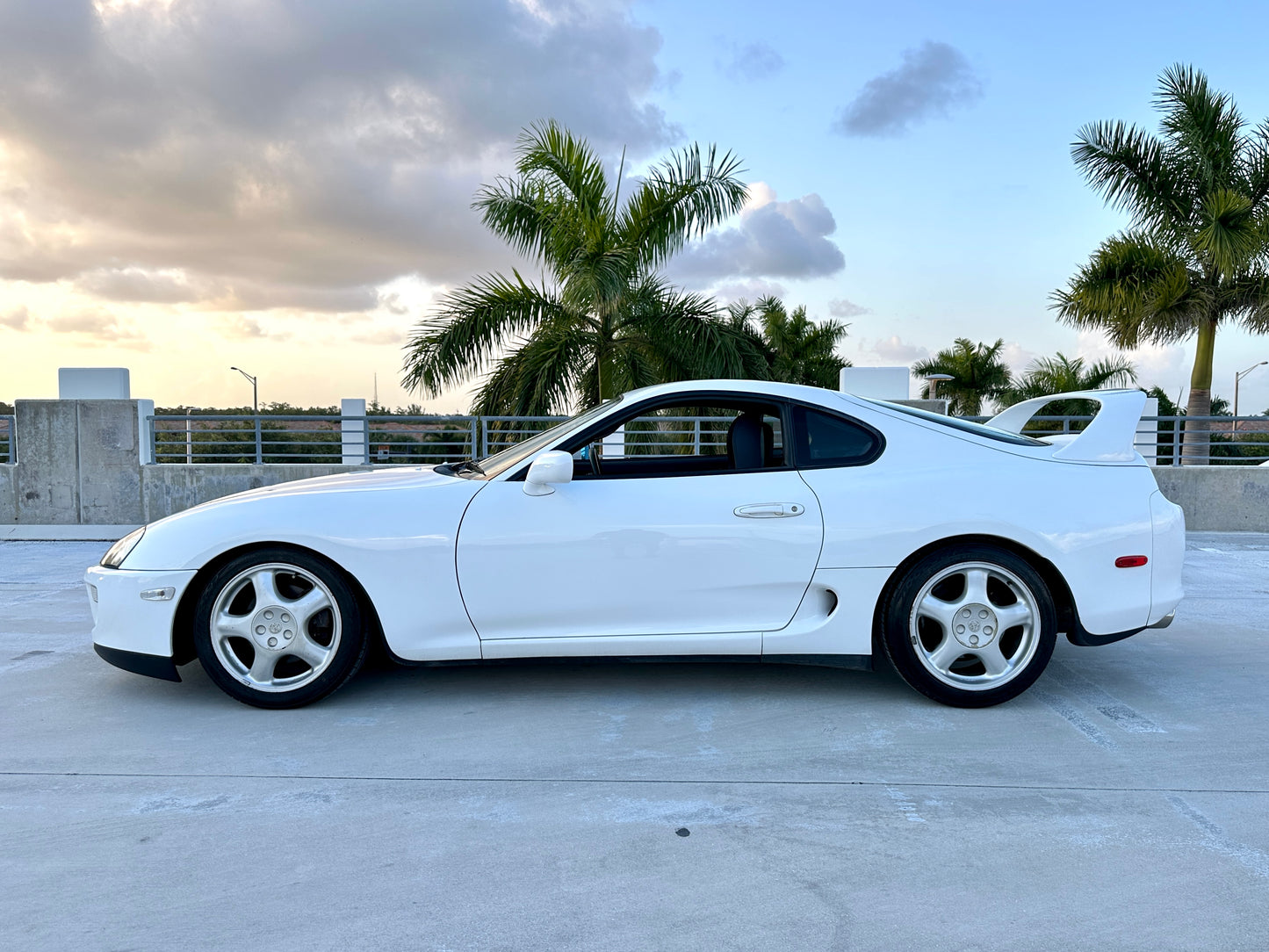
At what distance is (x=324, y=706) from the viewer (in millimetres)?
4027

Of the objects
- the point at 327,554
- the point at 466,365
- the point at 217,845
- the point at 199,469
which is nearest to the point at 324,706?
the point at 327,554

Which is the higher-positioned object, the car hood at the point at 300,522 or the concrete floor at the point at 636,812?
the car hood at the point at 300,522

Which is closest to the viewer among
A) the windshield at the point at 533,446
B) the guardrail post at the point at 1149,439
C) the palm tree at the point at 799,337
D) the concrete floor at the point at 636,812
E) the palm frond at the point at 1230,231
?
the concrete floor at the point at 636,812

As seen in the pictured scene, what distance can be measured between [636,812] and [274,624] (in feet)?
5.89

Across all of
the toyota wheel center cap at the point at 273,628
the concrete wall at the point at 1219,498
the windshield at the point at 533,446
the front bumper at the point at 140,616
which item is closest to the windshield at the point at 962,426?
the windshield at the point at 533,446

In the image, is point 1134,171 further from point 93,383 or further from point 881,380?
point 93,383

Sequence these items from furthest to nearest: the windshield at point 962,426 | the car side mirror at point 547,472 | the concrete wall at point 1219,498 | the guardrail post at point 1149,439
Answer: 1. the guardrail post at point 1149,439
2. the concrete wall at point 1219,498
3. the windshield at point 962,426
4. the car side mirror at point 547,472

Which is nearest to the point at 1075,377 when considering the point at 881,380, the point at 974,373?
the point at 974,373

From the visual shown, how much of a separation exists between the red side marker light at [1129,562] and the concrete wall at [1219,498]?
7.98 m

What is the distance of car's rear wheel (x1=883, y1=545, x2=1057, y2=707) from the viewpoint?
3932 mm

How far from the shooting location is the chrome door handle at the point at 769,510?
154 inches

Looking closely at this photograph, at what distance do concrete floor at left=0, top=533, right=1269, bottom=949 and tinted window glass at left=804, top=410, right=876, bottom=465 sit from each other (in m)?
1.05

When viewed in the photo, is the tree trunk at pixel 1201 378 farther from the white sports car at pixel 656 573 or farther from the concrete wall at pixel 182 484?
the white sports car at pixel 656 573

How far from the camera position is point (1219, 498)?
11.1m
